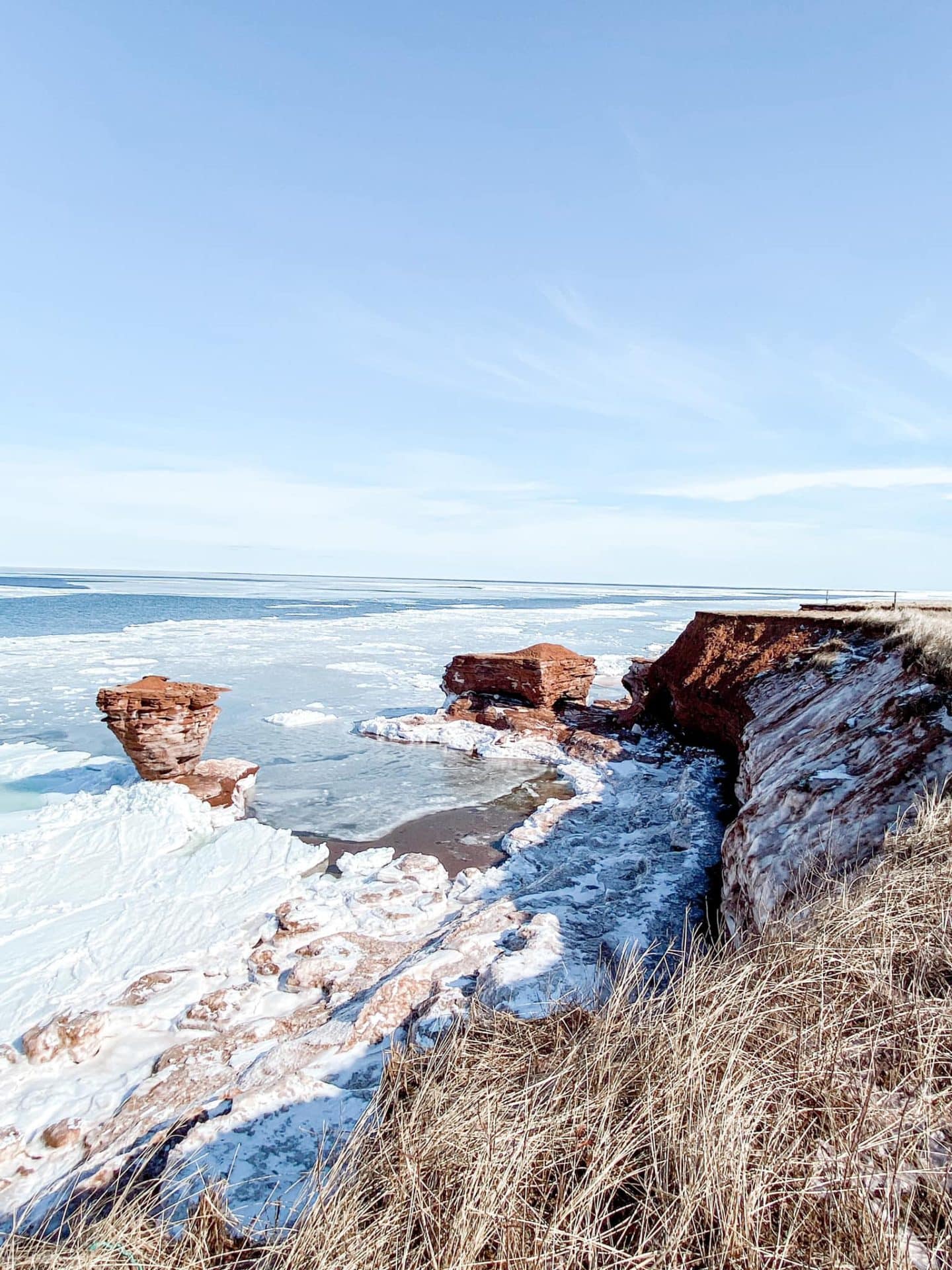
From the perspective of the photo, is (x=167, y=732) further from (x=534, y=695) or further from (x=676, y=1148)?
(x=676, y=1148)

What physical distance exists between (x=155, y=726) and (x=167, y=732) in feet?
0.82

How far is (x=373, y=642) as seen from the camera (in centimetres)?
4278

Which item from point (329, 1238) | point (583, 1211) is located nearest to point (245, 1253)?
point (329, 1238)

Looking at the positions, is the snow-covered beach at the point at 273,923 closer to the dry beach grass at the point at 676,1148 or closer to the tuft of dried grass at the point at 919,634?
the dry beach grass at the point at 676,1148

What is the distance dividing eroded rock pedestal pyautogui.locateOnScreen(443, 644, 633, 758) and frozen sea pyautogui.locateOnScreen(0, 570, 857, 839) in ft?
8.64

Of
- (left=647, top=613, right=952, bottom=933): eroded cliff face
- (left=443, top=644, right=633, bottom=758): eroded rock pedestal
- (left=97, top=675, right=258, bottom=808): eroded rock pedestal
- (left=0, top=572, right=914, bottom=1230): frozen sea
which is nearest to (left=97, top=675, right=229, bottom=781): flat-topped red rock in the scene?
(left=97, top=675, right=258, bottom=808): eroded rock pedestal

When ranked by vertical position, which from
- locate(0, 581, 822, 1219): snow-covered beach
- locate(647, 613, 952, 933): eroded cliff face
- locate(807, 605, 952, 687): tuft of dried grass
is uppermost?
locate(807, 605, 952, 687): tuft of dried grass

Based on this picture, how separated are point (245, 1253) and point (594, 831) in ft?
29.1

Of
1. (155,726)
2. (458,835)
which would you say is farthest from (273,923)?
(155,726)

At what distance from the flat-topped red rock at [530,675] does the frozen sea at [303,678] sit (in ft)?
8.93

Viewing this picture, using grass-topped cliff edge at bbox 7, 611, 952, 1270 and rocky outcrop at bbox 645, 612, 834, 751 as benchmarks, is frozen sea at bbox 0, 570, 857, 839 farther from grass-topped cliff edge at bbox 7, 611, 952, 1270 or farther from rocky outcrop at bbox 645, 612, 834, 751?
grass-topped cliff edge at bbox 7, 611, 952, 1270

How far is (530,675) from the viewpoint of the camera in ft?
62.5

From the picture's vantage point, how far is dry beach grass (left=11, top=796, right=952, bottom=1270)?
182 centimetres

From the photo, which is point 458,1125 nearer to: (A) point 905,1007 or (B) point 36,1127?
(A) point 905,1007
